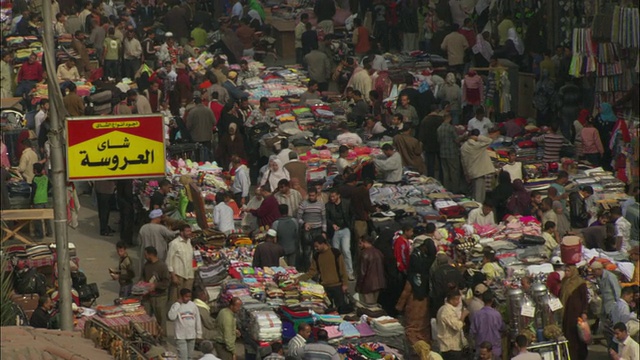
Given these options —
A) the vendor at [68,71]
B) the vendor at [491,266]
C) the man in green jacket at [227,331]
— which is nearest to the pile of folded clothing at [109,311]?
the man in green jacket at [227,331]

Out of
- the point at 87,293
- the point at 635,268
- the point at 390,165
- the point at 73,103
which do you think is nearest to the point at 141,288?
the point at 87,293

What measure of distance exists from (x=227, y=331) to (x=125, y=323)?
1477 mm

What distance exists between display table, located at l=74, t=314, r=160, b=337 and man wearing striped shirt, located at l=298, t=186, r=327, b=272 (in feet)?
12.1

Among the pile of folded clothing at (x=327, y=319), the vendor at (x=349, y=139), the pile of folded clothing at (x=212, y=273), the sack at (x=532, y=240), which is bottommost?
the pile of folded clothing at (x=327, y=319)

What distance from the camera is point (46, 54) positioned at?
17.5 meters

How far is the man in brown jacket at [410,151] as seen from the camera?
2878cm

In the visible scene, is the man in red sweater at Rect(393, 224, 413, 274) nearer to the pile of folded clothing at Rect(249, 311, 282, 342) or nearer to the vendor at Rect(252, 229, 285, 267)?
the vendor at Rect(252, 229, 285, 267)

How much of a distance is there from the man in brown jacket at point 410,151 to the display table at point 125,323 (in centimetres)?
778

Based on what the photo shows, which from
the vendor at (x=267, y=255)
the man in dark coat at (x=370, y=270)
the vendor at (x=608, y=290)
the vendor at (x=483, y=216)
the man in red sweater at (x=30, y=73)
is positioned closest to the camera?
the vendor at (x=608, y=290)

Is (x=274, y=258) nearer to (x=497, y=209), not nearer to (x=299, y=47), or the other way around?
(x=497, y=209)

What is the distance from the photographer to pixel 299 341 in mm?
21656

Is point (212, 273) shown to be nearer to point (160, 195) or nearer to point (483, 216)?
point (160, 195)

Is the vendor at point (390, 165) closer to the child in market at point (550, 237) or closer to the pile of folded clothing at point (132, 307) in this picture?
the child in market at point (550, 237)

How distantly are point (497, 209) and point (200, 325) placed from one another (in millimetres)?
6769
